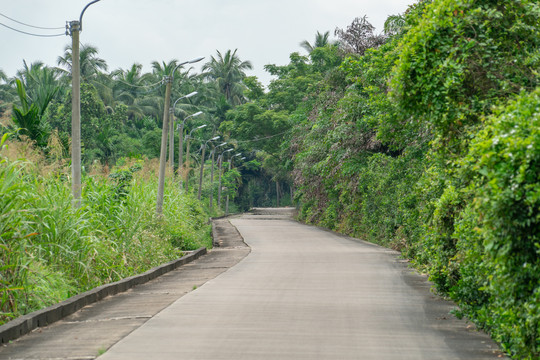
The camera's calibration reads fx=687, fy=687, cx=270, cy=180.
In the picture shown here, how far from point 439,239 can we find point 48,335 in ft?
18.2

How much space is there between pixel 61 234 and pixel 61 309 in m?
2.01

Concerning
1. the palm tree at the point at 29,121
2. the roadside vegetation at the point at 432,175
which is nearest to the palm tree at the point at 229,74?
the roadside vegetation at the point at 432,175

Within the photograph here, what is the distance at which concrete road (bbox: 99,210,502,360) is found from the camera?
23.6ft

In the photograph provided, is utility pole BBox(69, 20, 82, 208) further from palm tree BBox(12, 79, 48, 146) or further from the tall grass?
palm tree BBox(12, 79, 48, 146)

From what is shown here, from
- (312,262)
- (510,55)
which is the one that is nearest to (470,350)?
(510,55)

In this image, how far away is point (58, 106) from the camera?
48.9 meters

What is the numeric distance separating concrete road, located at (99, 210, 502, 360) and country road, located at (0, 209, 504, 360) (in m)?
0.01

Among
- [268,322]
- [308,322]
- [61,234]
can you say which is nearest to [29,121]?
[61,234]

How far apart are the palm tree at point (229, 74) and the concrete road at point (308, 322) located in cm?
6566

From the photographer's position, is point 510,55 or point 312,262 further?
point 312,262

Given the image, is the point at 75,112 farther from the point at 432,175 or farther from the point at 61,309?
the point at 432,175

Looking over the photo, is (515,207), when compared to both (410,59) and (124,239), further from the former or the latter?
(124,239)

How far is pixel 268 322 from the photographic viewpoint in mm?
8914

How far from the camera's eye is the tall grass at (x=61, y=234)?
29.8 ft
